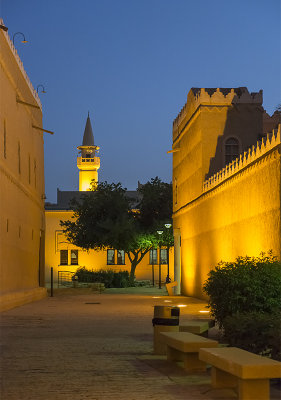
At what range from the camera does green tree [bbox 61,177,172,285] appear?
40781 mm

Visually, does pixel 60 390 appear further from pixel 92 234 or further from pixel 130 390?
pixel 92 234

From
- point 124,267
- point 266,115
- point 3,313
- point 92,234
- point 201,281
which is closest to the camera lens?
point 3,313

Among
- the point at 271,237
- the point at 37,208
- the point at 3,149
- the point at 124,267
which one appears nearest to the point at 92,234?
the point at 37,208

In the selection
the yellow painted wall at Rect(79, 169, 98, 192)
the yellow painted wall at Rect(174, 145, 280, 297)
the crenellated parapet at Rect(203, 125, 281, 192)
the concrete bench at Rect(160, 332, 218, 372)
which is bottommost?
the concrete bench at Rect(160, 332, 218, 372)

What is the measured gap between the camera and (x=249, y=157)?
1911 cm

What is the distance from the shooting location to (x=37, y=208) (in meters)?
32.9

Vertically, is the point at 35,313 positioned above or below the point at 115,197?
below

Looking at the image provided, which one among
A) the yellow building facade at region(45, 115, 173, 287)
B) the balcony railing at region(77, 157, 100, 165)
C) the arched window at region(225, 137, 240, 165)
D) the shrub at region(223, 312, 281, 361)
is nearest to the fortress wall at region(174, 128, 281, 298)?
the arched window at region(225, 137, 240, 165)

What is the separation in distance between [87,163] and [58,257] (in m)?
38.3

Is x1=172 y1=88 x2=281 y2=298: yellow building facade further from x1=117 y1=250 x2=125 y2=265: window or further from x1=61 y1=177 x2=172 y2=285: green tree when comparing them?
x1=117 y1=250 x2=125 y2=265: window

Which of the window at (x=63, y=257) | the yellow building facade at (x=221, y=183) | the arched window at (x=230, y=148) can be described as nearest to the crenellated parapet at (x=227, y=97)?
the yellow building facade at (x=221, y=183)

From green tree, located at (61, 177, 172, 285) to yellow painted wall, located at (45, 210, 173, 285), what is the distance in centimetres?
962

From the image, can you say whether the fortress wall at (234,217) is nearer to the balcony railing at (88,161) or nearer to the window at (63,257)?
the window at (63,257)

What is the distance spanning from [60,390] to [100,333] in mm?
6256
